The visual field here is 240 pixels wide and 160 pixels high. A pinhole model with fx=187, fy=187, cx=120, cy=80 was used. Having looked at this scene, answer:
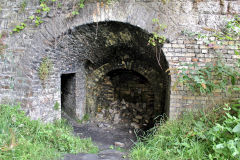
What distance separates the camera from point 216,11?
3.25 m

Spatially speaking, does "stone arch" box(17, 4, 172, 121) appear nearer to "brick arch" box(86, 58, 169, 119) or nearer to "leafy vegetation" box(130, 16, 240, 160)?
"leafy vegetation" box(130, 16, 240, 160)

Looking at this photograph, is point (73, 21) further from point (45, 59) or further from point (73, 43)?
point (45, 59)

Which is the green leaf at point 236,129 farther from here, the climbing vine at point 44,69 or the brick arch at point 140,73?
the climbing vine at point 44,69

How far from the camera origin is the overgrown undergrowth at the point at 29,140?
8.68 ft

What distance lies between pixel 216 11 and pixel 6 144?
3.95 metres

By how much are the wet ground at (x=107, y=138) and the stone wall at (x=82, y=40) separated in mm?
1052

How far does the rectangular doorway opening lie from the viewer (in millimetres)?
5511

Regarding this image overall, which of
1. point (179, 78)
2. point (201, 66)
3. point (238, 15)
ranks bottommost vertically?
point (179, 78)

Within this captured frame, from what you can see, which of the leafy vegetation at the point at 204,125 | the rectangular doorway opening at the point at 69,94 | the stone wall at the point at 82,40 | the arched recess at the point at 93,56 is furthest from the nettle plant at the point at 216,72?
the rectangular doorway opening at the point at 69,94

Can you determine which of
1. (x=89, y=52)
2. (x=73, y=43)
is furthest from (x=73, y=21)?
(x=89, y=52)

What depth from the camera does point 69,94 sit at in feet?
18.4

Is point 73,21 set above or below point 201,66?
above

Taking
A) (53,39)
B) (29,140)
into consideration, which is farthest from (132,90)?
(29,140)

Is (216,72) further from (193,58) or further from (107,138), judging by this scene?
(107,138)
